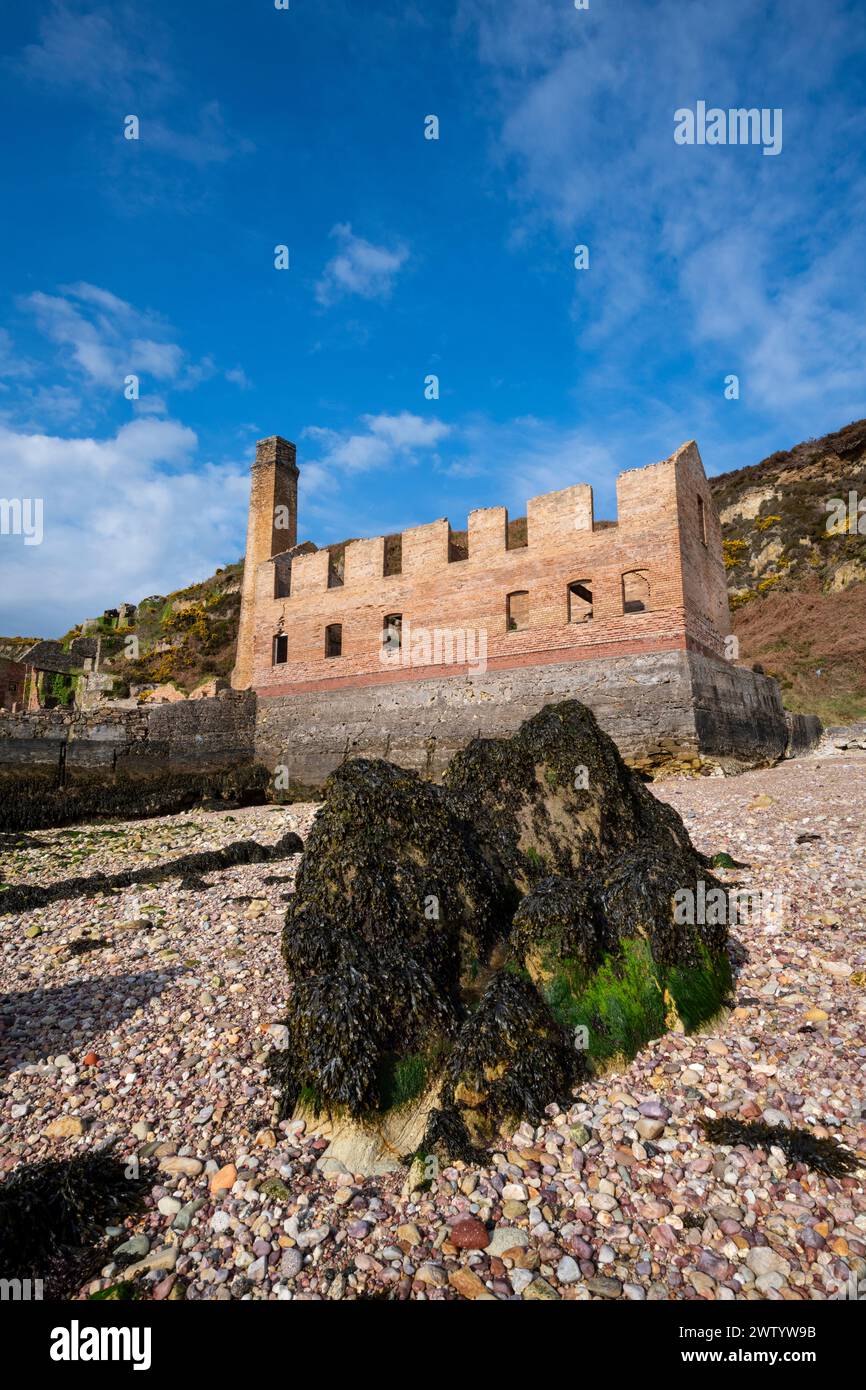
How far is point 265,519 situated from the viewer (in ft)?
94.3

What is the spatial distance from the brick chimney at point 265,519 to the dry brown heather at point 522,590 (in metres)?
0.92

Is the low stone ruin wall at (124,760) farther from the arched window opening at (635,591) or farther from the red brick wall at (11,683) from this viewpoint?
the red brick wall at (11,683)

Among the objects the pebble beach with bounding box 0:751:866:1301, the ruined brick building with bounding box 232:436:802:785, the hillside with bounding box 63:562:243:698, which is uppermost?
the hillside with bounding box 63:562:243:698

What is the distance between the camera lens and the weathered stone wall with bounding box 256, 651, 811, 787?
17.5 metres

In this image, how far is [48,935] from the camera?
9148mm

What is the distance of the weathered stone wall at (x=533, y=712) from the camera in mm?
17469

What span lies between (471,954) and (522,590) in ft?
51.1

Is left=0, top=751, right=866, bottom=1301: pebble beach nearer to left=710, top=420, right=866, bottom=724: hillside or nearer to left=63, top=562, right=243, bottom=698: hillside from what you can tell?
Answer: left=710, top=420, right=866, bottom=724: hillside

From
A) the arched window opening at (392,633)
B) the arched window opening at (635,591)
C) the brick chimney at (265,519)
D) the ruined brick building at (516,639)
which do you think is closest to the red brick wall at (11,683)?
the brick chimney at (265,519)

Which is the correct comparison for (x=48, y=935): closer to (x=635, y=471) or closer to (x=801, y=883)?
(x=801, y=883)

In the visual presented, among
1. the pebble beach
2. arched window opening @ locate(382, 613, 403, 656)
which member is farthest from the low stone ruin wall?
Result: the pebble beach

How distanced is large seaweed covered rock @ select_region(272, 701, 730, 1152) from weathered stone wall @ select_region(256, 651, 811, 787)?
10.4m
